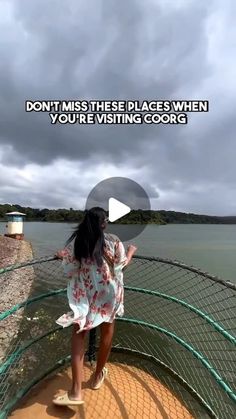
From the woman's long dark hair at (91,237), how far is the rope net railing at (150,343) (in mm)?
475

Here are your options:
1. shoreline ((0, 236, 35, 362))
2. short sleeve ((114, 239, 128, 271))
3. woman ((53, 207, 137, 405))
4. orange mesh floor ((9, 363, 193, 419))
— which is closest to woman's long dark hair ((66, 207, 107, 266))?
woman ((53, 207, 137, 405))

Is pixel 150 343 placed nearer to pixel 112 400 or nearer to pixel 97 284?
pixel 112 400

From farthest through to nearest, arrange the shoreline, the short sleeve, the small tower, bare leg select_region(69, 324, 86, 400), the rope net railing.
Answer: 1. the small tower
2. the shoreline
3. the rope net railing
4. the short sleeve
5. bare leg select_region(69, 324, 86, 400)

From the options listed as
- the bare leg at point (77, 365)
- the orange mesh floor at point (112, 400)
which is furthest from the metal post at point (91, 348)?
the bare leg at point (77, 365)

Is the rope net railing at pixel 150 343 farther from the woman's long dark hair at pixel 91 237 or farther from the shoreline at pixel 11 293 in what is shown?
the woman's long dark hair at pixel 91 237

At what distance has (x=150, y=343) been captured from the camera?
6.86 m

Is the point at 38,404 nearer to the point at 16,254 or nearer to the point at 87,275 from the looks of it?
the point at 87,275

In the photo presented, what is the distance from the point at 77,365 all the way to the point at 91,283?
57 cm

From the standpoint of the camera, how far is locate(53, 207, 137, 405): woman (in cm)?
252

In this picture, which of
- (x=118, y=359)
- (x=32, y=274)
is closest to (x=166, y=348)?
(x=118, y=359)

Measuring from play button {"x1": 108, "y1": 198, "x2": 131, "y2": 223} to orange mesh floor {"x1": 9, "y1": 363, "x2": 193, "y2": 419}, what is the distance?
4.40 feet

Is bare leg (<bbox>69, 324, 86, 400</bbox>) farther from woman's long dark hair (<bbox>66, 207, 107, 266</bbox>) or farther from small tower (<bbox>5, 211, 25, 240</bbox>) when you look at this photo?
small tower (<bbox>5, 211, 25, 240</bbox>)

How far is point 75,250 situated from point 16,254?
14783 millimetres

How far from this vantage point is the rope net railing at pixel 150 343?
10.3 feet
